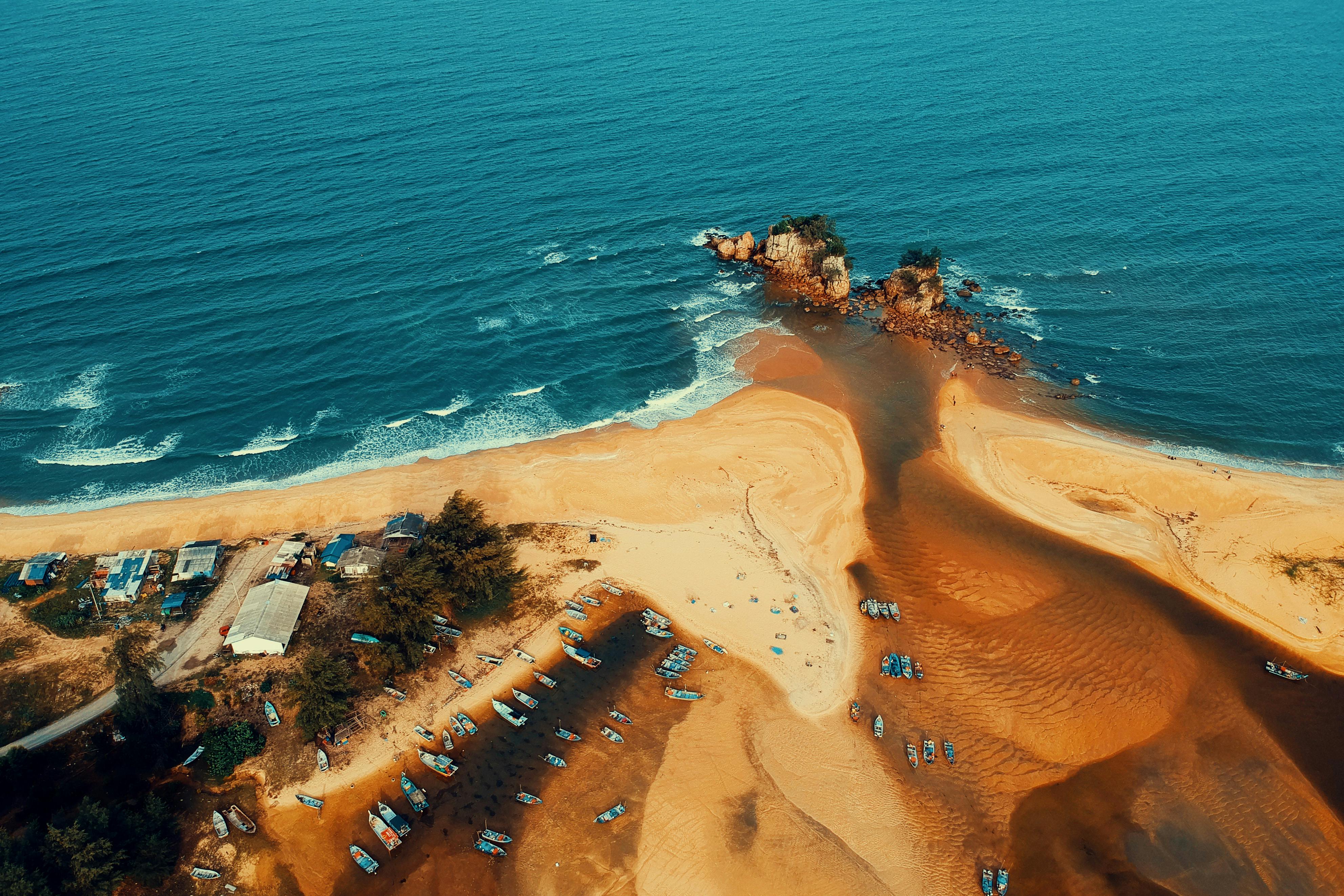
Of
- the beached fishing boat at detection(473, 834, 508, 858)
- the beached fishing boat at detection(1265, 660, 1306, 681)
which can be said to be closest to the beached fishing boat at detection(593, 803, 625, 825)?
the beached fishing boat at detection(473, 834, 508, 858)

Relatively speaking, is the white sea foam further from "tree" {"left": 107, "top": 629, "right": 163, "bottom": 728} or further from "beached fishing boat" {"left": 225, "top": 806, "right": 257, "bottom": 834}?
"beached fishing boat" {"left": 225, "top": 806, "right": 257, "bottom": 834}

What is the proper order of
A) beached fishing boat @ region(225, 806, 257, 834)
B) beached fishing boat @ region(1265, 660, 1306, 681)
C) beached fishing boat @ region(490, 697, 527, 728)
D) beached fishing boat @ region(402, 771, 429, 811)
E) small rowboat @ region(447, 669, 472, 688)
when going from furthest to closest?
1. beached fishing boat @ region(1265, 660, 1306, 681)
2. small rowboat @ region(447, 669, 472, 688)
3. beached fishing boat @ region(490, 697, 527, 728)
4. beached fishing boat @ region(402, 771, 429, 811)
5. beached fishing boat @ region(225, 806, 257, 834)

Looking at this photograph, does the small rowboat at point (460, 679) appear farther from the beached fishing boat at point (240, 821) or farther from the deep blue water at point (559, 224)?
the deep blue water at point (559, 224)

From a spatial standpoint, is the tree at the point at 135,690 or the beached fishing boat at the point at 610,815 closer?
the beached fishing boat at the point at 610,815

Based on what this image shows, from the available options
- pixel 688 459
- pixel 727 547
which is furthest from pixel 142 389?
pixel 727 547

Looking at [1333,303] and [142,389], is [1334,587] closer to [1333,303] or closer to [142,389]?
[1333,303]

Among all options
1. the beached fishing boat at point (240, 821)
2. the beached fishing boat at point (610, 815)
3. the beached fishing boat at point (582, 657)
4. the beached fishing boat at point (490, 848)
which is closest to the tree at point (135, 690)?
the beached fishing boat at point (240, 821)
